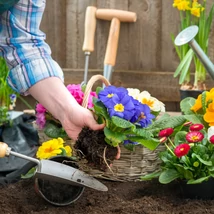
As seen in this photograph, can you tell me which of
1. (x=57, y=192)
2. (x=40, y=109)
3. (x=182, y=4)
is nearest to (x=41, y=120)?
(x=40, y=109)

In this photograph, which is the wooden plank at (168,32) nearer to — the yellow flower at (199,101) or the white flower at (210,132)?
the yellow flower at (199,101)

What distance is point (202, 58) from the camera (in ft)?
8.77

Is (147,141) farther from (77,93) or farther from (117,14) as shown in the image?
(117,14)

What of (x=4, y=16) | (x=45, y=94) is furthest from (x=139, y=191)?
(x=4, y=16)

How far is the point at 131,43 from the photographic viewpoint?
408cm

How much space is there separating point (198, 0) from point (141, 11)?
423mm

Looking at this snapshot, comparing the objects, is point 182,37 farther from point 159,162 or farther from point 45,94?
point 45,94

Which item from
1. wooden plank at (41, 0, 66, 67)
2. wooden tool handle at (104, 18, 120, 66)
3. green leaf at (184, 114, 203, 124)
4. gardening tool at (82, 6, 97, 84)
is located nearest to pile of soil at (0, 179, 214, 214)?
green leaf at (184, 114, 203, 124)

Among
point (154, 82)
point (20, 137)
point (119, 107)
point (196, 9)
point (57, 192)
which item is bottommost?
point (20, 137)

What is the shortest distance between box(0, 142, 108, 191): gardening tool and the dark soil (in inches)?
2.2

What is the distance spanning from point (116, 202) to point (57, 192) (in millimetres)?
207

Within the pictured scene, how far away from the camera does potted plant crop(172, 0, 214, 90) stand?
3.48 m

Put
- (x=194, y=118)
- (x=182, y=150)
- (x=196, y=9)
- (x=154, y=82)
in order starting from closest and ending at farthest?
(x=182, y=150)
(x=194, y=118)
(x=196, y=9)
(x=154, y=82)

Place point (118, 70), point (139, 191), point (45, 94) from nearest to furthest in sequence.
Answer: point (45, 94), point (139, 191), point (118, 70)
